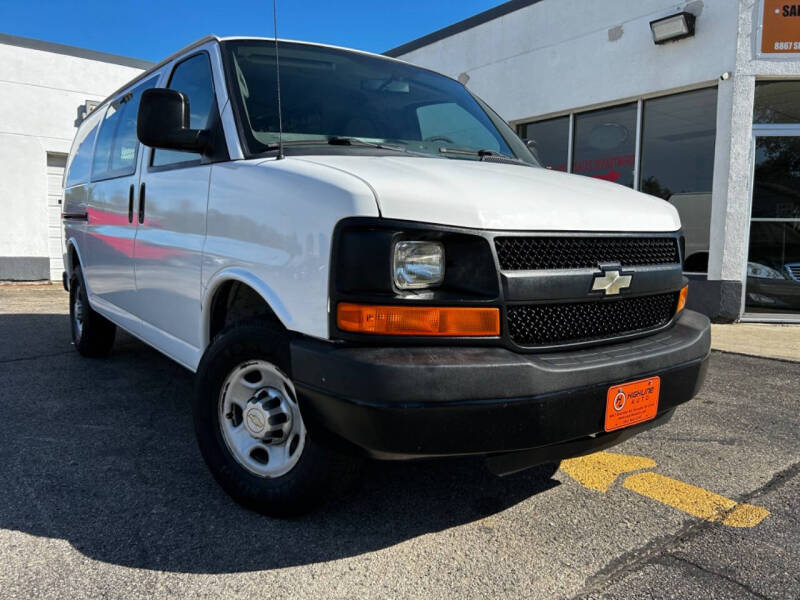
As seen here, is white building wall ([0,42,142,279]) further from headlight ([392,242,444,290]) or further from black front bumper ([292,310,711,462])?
headlight ([392,242,444,290])

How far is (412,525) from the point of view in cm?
246

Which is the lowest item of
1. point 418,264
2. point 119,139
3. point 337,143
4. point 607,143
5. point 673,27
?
point 418,264

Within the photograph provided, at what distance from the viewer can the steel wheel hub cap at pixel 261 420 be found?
2344 mm

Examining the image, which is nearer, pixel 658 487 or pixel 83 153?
pixel 658 487

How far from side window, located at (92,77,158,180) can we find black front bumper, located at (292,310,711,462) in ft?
8.30

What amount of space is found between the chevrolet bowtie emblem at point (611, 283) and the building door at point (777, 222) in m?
6.71

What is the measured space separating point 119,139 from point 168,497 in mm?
2837

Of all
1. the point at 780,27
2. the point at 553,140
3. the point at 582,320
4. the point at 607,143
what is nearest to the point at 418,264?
the point at 582,320

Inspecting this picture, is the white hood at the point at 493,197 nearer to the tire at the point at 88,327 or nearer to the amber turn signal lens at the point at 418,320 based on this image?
the amber turn signal lens at the point at 418,320

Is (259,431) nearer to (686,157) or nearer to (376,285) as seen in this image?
(376,285)

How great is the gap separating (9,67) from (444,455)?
1330 cm

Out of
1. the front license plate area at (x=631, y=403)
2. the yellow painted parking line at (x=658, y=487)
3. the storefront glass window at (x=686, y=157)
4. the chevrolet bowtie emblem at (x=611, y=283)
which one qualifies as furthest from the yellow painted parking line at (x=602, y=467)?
the storefront glass window at (x=686, y=157)

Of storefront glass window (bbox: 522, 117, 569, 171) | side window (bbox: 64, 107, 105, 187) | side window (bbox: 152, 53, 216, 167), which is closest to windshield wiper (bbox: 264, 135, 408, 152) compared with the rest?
side window (bbox: 152, 53, 216, 167)

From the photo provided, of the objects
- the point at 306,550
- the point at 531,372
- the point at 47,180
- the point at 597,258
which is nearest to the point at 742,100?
the point at 597,258
